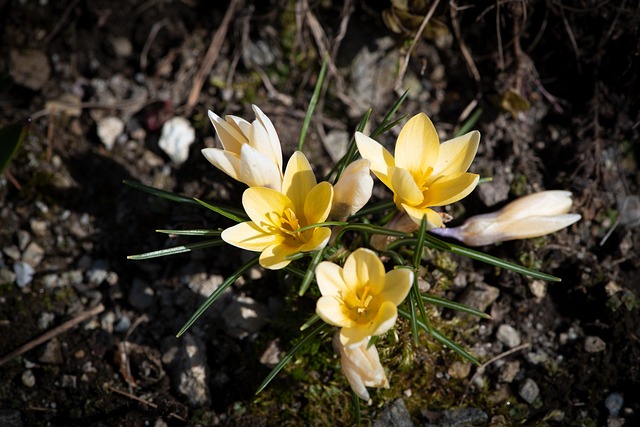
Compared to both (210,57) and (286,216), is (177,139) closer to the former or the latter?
(210,57)

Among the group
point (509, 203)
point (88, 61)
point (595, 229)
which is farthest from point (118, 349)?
point (595, 229)

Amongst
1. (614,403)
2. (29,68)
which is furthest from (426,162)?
(29,68)

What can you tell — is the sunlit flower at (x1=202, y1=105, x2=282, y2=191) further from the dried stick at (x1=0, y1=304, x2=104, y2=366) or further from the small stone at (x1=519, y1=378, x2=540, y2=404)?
the small stone at (x1=519, y1=378, x2=540, y2=404)

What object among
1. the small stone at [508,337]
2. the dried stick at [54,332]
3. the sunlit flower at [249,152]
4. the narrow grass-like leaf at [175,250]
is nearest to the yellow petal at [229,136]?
the sunlit flower at [249,152]

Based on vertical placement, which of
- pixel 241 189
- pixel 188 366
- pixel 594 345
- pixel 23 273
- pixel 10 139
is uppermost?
pixel 10 139

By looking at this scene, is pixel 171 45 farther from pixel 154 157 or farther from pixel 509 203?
pixel 509 203

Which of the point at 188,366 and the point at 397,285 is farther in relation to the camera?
the point at 188,366

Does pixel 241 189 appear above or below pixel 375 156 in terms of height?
below
